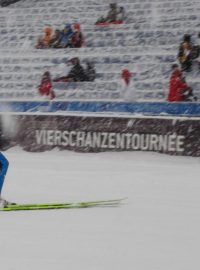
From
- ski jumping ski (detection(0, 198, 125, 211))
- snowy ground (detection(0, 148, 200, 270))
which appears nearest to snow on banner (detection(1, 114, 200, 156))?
snowy ground (detection(0, 148, 200, 270))

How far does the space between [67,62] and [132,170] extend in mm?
7304

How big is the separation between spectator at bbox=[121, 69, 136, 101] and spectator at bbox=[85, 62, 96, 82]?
0.96 metres

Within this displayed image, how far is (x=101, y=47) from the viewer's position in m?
17.3

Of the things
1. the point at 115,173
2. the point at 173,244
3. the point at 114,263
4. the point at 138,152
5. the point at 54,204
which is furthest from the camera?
the point at 138,152

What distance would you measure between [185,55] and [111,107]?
2.63 meters

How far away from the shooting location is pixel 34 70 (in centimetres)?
1827

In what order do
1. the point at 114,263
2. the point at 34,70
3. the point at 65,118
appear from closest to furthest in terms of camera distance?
the point at 114,263
the point at 65,118
the point at 34,70

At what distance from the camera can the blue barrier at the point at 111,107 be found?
48.0 ft

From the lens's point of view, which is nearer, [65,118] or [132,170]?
[132,170]

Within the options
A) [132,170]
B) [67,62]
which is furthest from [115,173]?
[67,62]

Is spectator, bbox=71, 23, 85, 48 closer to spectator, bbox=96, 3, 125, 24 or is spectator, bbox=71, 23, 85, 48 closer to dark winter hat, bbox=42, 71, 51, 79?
spectator, bbox=96, 3, 125, 24

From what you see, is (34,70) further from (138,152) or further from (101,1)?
(138,152)

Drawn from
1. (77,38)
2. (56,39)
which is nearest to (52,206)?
(77,38)

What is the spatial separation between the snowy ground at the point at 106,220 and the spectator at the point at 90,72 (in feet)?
17.8
